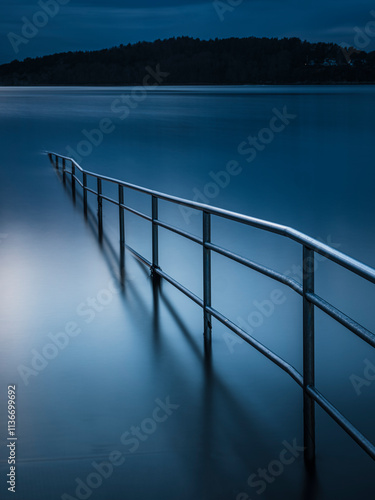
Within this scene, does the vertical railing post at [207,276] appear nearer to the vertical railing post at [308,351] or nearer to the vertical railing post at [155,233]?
the vertical railing post at [155,233]

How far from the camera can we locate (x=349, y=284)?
28.0 ft

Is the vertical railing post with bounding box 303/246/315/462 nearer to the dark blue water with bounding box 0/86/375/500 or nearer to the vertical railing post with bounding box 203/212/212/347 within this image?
the dark blue water with bounding box 0/86/375/500

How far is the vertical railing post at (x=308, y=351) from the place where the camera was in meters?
3.65

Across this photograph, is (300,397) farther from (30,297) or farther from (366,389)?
(30,297)

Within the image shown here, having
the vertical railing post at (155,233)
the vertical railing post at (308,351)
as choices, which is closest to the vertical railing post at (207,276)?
the vertical railing post at (155,233)

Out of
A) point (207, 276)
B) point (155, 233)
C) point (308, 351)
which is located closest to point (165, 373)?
point (207, 276)

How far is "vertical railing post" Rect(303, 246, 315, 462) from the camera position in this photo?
3648 mm

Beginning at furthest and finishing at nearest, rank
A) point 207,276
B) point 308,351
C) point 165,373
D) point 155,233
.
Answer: point 155,233 < point 207,276 < point 165,373 < point 308,351

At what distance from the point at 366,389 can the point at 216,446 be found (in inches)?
52.8

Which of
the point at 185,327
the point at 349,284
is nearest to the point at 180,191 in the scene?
the point at 349,284

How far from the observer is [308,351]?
3729 mm

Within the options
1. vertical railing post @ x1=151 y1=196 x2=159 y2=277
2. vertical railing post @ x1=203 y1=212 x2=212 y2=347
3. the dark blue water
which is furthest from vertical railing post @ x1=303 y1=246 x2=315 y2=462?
vertical railing post @ x1=151 y1=196 x2=159 y2=277

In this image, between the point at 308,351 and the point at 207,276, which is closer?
the point at 308,351

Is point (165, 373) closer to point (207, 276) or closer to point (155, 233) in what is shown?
point (207, 276)
